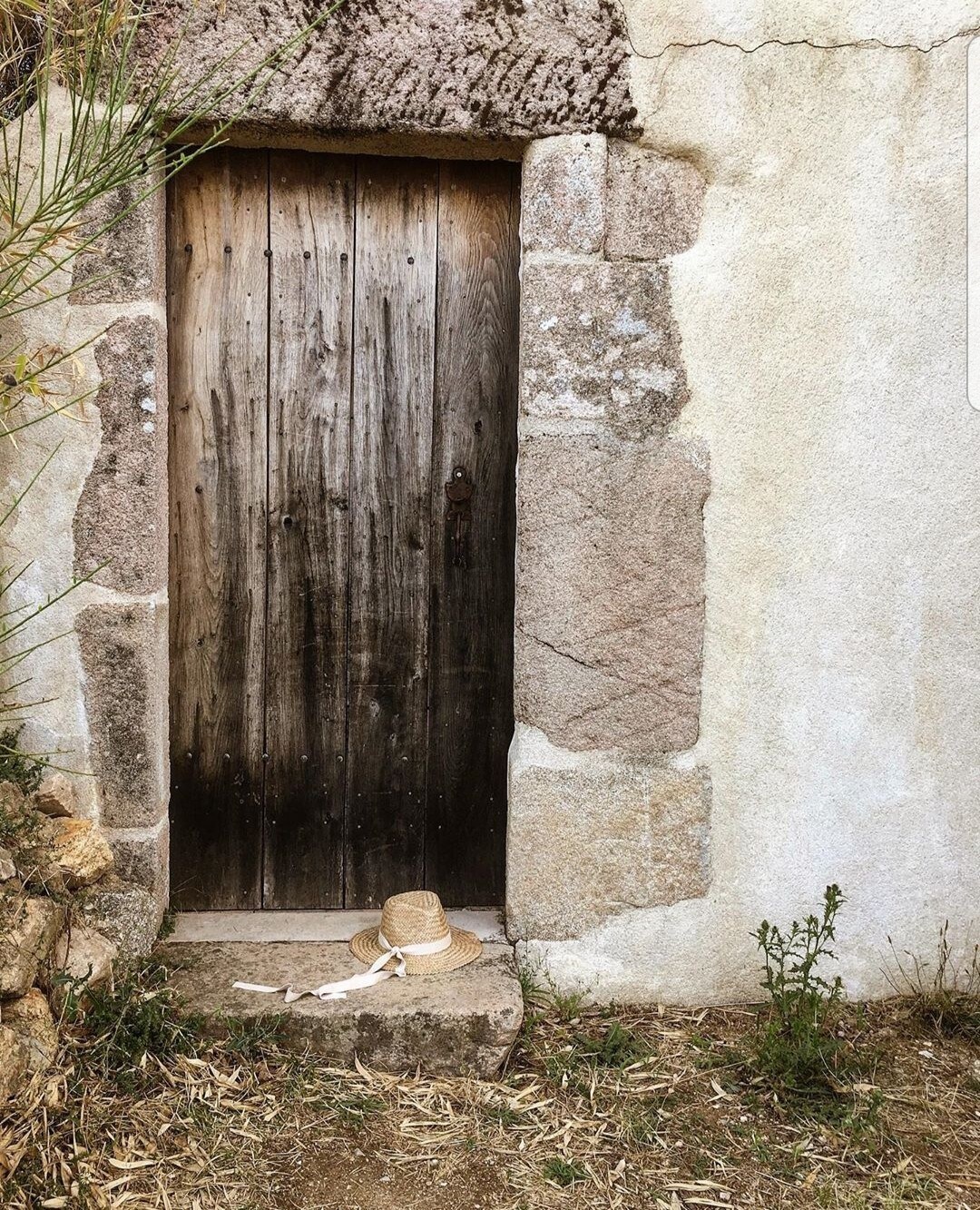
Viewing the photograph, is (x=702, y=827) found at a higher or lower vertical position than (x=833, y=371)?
lower

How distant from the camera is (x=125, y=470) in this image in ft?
7.45

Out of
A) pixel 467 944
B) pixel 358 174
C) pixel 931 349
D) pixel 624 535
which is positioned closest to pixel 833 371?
pixel 931 349

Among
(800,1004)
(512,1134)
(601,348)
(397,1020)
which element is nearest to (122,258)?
(601,348)

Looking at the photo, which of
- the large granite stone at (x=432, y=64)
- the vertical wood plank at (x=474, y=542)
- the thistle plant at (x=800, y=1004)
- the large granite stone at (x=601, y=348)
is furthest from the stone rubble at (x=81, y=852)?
the large granite stone at (x=432, y=64)

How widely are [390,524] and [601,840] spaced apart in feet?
3.04

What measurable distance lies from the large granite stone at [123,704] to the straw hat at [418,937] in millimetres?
589

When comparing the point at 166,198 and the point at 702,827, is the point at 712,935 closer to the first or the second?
the point at 702,827

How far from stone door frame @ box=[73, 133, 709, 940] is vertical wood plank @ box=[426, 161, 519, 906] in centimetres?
25

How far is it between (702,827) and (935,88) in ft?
5.71

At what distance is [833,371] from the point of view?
2322 millimetres

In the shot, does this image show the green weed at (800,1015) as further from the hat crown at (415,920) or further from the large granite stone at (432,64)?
the large granite stone at (432,64)

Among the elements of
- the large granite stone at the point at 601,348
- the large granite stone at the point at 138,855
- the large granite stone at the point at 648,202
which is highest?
the large granite stone at the point at 648,202

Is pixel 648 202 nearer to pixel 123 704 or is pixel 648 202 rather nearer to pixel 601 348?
pixel 601 348

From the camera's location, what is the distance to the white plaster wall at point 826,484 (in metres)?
2.26
